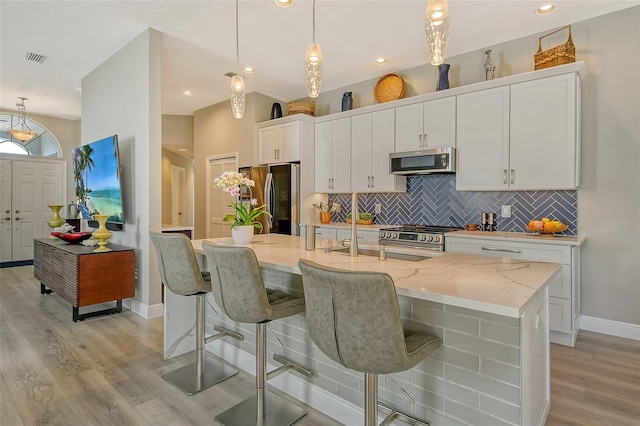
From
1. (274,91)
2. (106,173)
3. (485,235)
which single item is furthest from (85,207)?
(485,235)

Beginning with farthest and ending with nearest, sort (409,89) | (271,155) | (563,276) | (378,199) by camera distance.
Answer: (271,155), (378,199), (409,89), (563,276)

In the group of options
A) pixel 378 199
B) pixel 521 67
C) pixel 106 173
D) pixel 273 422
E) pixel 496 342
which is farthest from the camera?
pixel 378 199

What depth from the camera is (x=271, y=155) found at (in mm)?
5480

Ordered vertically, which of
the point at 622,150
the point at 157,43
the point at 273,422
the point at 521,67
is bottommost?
the point at 273,422

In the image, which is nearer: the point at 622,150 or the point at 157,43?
the point at 622,150

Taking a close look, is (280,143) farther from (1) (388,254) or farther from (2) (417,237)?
(1) (388,254)

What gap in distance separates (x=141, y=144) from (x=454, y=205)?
361 centimetres

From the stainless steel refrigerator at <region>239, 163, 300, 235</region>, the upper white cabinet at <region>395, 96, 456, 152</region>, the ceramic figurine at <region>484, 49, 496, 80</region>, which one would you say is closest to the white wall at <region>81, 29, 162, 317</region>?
the stainless steel refrigerator at <region>239, 163, 300, 235</region>

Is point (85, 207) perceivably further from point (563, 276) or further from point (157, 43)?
point (563, 276)

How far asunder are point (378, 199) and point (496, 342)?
3.62 meters

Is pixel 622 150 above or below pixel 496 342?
above

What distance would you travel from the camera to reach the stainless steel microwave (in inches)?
152

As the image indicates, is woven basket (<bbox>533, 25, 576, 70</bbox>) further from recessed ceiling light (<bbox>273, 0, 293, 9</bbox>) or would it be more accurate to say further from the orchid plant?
the orchid plant

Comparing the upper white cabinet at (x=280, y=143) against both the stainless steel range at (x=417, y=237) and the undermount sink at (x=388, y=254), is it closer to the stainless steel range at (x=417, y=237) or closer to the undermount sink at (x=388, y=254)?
the stainless steel range at (x=417, y=237)
